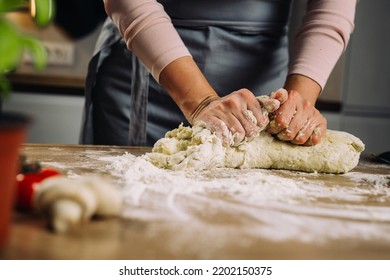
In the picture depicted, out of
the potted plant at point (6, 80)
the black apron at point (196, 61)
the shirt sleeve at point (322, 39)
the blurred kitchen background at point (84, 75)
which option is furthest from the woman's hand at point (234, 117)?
the blurred kitchen background at point (84, 75)

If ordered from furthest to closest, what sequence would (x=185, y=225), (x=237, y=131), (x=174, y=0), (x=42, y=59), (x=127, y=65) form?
(x=127, y=65) → (x=174, y=0) → (x=237, y=131) → (x=185, y=225) → (x=42, y=59)

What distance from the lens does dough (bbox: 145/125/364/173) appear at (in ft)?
3.34

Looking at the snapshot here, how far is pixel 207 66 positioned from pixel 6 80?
1.01m

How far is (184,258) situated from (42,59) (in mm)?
244

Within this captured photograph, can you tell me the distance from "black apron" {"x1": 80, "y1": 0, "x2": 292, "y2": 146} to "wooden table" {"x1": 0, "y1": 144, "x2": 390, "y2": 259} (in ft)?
1.76

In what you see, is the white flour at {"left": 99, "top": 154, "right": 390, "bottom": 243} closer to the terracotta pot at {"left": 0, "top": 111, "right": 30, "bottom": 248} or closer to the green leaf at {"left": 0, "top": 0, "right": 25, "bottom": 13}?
the terracotta pot at {"left": 0, "top": 111, "right": 30, "bottom": 248}

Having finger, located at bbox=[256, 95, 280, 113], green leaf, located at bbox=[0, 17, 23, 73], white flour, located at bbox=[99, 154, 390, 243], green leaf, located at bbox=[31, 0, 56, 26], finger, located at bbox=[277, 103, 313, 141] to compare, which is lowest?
white flour, located at bbox=[99, 154, 390, 243]

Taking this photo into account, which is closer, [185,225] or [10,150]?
[10,150]

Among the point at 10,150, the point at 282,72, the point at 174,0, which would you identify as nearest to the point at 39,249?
the point at 10,150

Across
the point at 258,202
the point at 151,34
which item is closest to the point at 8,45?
the point at 258,202

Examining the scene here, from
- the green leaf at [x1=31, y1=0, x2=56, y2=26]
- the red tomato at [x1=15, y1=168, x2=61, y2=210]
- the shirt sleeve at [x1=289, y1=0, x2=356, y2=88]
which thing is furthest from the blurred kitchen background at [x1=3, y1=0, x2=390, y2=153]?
the green leaf at [x1=31, y1=0, x2=56, y2=26]

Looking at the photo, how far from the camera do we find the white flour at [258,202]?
25.8 inches

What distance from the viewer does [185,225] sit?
0.64 m

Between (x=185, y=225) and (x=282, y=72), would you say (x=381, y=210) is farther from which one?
(x=282, y=72)
